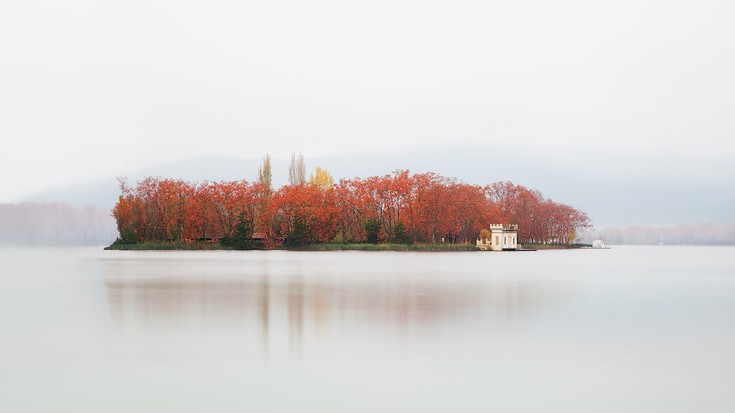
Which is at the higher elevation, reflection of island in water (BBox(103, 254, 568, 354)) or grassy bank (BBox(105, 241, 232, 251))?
grassy bank (BBox(105, 241, 232, 251))

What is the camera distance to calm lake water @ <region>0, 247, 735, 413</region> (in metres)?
6.67

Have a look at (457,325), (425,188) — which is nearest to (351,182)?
(425,188)

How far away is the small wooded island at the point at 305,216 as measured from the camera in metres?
68.6

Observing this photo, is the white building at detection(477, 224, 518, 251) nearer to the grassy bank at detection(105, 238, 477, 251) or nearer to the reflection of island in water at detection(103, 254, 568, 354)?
the grassy bank at detection(105, 238, 477, 251)

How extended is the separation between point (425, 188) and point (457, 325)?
189 feet

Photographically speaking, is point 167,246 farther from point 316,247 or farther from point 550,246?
point 550,246

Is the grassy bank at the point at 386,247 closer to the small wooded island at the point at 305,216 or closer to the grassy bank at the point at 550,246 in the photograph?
the small wooded island at the point at 305,216

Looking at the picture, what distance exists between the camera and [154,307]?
46.7 ft

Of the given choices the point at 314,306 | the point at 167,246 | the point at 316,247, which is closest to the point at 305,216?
the point at 316,247

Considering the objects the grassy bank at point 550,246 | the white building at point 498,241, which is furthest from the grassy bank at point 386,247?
the grassy bank at point 550,246

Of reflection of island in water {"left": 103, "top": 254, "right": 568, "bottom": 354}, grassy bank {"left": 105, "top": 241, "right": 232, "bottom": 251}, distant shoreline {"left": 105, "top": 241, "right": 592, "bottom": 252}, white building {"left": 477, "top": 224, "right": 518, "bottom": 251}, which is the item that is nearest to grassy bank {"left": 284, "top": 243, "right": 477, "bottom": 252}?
distant shoreline {"left": 105, "top": 241, "right": 592, "bottom": 252}

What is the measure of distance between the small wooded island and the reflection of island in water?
46.1 metres

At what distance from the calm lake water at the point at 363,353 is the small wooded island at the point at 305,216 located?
51415mm

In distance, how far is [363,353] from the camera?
29.2 feet
